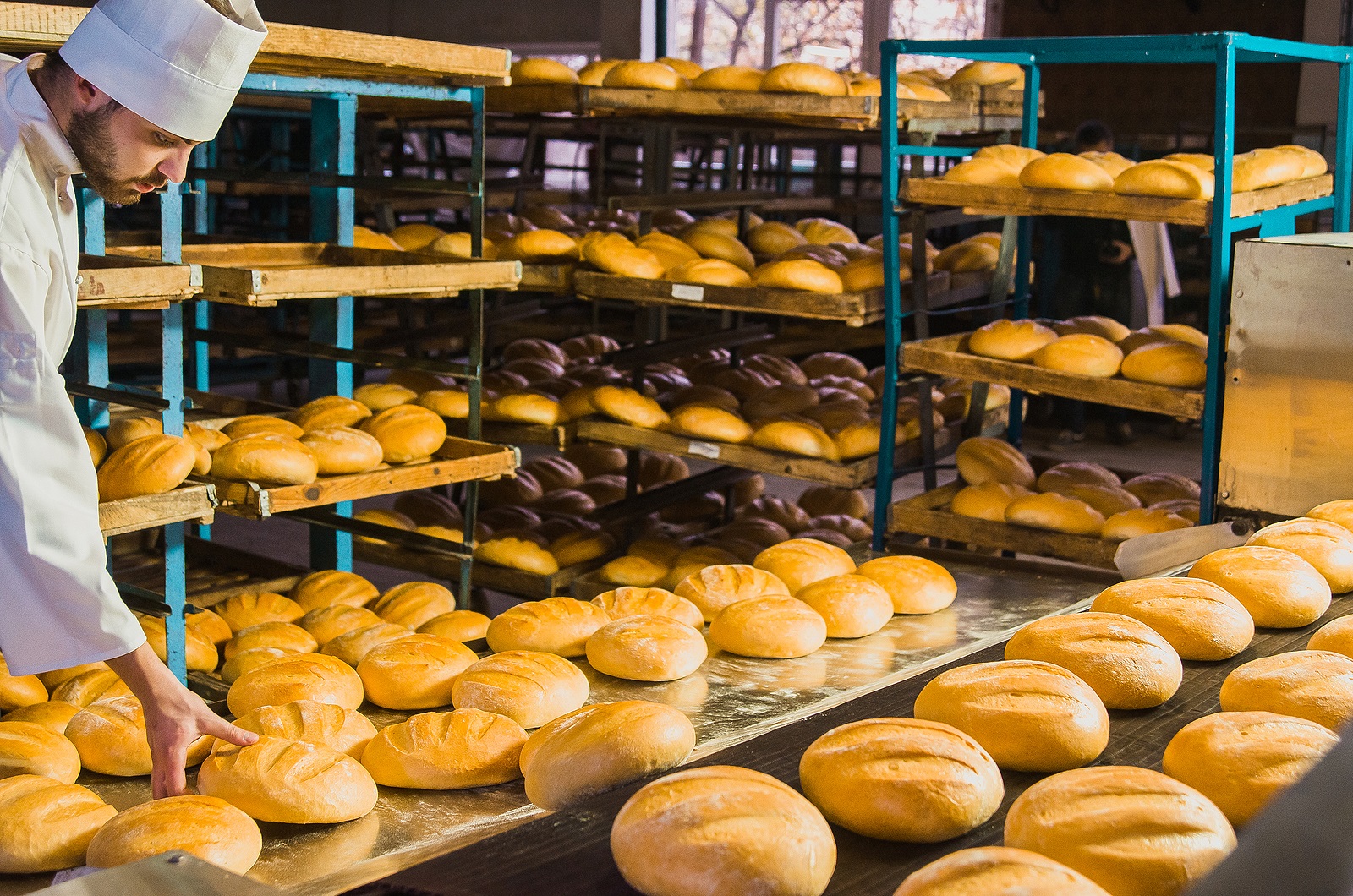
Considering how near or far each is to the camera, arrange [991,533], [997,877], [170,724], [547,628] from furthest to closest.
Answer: [991,533] < [547,628] < [170,724] < [997,877]

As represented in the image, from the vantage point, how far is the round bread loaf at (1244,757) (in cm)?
109

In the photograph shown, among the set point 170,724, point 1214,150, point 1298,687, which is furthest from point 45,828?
point 1214,150

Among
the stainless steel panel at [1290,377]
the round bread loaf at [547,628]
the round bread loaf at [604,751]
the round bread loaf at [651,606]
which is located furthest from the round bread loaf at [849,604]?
the stainless steel panel at [1290,377]

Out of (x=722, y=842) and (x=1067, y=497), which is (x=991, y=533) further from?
(x=722, y=842)

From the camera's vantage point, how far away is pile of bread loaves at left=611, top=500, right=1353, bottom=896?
96 cm

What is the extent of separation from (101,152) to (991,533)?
2.36 metres

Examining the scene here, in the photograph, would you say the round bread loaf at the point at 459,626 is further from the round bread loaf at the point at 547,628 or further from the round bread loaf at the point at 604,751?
the round bread loaf at the point at 604,751

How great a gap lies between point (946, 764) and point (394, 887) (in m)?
0.50

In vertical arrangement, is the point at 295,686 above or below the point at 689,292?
below

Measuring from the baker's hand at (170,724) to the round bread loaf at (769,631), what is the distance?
0.81 metres

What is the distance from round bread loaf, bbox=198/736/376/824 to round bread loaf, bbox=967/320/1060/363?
7.45 feet

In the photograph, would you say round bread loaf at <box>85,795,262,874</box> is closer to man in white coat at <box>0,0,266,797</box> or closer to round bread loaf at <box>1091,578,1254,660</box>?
man in white coat at <box>0,0,266,797</box>

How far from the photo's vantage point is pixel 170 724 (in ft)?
4.82

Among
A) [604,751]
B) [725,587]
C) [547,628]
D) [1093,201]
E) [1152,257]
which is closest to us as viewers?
[604,751]
